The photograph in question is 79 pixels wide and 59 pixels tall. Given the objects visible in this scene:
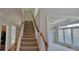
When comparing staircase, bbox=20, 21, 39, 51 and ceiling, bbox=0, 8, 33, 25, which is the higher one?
ceiling, bbox=0, 8, 33, 25

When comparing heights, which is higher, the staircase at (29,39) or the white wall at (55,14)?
the white wall at (55,14)

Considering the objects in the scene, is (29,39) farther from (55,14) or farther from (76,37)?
(76,37)

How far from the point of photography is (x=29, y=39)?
2053mm

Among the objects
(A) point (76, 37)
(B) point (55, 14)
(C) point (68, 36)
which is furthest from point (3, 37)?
(A) point (76, 37)

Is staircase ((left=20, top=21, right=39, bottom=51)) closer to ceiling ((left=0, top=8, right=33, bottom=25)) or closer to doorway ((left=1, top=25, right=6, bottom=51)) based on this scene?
ceiling ((left=0, top=8, right=33, bottom=25))

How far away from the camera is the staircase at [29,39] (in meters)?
2.01

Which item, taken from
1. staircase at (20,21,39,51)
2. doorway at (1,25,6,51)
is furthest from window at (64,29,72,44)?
doorway at (1,25,6,51)

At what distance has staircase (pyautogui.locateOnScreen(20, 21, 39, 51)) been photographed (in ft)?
6.59

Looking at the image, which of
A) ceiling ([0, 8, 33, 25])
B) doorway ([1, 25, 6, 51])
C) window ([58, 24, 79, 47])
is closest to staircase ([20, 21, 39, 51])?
ceiling ([0, 8, 33, 25])

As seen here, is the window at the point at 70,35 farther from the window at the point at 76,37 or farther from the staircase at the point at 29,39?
the staircase at the point at 29,39

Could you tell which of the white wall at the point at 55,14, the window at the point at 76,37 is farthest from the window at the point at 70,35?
the white wall at the point at 55,14
